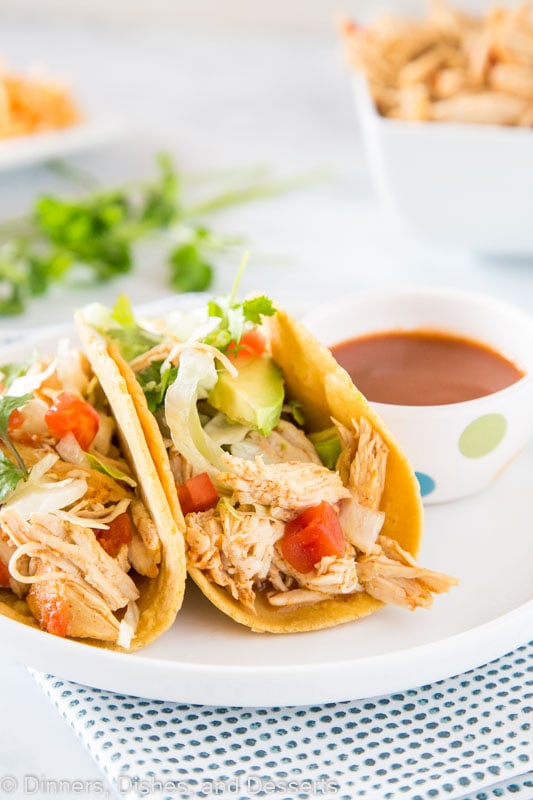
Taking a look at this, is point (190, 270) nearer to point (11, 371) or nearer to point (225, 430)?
point (11, 371)

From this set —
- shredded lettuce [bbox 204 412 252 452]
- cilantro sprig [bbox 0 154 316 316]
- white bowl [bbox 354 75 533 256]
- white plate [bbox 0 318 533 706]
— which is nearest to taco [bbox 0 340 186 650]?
white plate [bbox 0 318 533 706]

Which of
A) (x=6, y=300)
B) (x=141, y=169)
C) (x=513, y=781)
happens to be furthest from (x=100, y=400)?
(x=141, y=169)

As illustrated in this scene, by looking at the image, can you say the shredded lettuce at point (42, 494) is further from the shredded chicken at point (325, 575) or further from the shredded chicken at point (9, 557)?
the shredded chicken at point (325, 575)

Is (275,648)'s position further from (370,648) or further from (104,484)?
(104,484)

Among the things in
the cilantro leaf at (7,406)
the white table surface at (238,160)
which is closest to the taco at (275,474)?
the cilantro leaf at (7,406)

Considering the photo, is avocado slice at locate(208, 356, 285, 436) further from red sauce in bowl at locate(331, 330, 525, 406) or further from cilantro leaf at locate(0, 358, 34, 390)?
cilantro leaf at locate(0, 358, 34, 390)

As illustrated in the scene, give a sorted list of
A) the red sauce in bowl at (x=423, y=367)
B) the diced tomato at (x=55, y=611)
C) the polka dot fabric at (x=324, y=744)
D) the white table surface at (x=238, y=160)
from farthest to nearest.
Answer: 1. the white table surface at (x=238, y=160)
2. the red sauce in bowl at (x=423, y=367)
3. the diced tomato at (x=55, y=611)
4. the polka dot fabric at (x=324, y=744)
